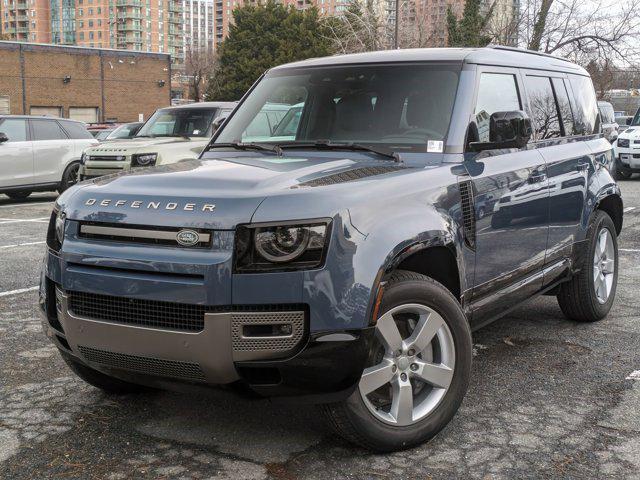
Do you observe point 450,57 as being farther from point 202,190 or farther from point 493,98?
point 202,190

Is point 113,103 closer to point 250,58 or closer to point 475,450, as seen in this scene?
point 250,58

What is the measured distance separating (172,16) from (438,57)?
7968 inches

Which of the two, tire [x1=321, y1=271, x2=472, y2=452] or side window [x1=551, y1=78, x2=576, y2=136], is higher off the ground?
side window [x1=551, y1=78, x2=576, y2=136]

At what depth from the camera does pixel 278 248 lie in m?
3.12

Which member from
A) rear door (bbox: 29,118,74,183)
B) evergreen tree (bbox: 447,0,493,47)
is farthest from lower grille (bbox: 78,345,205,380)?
evergreen tree (bbox: 447,0,493,47)

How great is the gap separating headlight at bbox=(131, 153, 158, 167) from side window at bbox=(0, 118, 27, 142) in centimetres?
487

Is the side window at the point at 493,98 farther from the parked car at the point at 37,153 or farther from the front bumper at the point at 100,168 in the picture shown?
the parked car at the point at 37,153

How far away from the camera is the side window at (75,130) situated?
16.5 metres

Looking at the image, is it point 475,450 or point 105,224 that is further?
point 475,450

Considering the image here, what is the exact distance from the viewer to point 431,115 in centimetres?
437

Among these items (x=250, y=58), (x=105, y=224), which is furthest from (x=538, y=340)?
(x=250, y=58)

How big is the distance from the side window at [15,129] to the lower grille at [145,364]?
13.2m

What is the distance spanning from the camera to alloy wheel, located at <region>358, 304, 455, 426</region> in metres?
3.39

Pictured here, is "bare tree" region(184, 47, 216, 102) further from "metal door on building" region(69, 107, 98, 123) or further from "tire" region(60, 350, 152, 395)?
"tire" region(60, 350, 152, 395)
